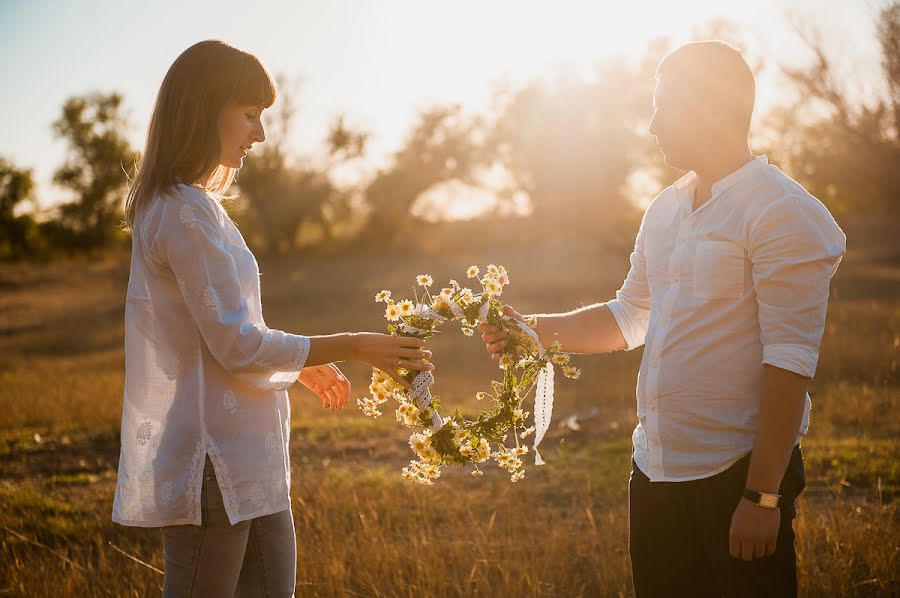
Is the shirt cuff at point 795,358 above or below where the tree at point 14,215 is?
below

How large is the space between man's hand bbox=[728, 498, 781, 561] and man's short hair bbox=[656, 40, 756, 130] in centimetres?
110

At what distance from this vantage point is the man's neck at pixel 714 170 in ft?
7.98

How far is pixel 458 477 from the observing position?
683 cm

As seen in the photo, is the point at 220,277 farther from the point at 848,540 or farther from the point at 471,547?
the point at 848,540

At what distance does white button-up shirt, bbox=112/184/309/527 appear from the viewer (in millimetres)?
2275

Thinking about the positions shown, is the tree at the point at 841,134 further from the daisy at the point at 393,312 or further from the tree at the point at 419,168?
the tree at the point at 419,168

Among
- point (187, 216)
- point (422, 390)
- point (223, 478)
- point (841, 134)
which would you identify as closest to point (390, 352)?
point (422, 390)

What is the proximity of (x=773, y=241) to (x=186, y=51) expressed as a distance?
1.77 meters

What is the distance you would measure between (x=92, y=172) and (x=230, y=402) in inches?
2218

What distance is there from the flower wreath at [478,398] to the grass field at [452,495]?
1501mm

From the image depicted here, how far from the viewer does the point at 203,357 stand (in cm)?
240

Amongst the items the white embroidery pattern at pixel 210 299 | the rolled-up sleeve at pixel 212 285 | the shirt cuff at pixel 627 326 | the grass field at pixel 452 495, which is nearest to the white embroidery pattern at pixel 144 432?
the rolled-up sleeve at pixel 212 285

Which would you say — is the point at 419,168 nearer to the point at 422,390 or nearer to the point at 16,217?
the point at 16,217

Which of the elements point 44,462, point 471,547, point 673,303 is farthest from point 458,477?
point 673,303
